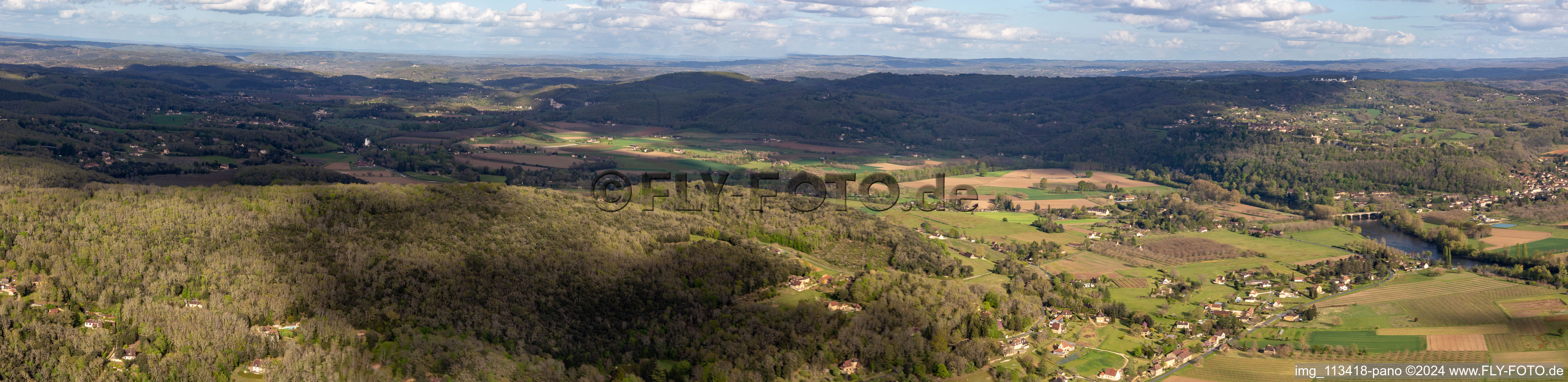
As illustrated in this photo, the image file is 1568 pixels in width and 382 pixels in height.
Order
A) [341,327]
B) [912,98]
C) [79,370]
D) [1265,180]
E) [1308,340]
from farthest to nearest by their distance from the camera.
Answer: [912,98], [1265,180], [1308,340], [341,327], [79,370]

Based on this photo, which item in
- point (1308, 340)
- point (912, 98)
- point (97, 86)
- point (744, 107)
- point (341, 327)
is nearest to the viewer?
point (341, 327)

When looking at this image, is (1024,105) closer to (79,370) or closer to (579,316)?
(579,316)

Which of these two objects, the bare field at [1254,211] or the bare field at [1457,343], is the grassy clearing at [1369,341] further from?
the bare field at [1254,211]

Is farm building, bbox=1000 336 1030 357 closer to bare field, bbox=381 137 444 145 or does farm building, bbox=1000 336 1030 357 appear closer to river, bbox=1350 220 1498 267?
river, bbox=1350 220 1498 267

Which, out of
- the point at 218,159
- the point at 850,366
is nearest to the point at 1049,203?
the point at 850,366

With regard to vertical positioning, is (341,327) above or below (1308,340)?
above

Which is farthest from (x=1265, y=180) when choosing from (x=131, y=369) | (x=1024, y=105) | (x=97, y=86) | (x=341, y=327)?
(x=97, y=86)

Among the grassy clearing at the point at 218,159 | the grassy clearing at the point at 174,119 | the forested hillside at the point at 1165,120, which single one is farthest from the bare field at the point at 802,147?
the grassy clearing at the point at 174,119
